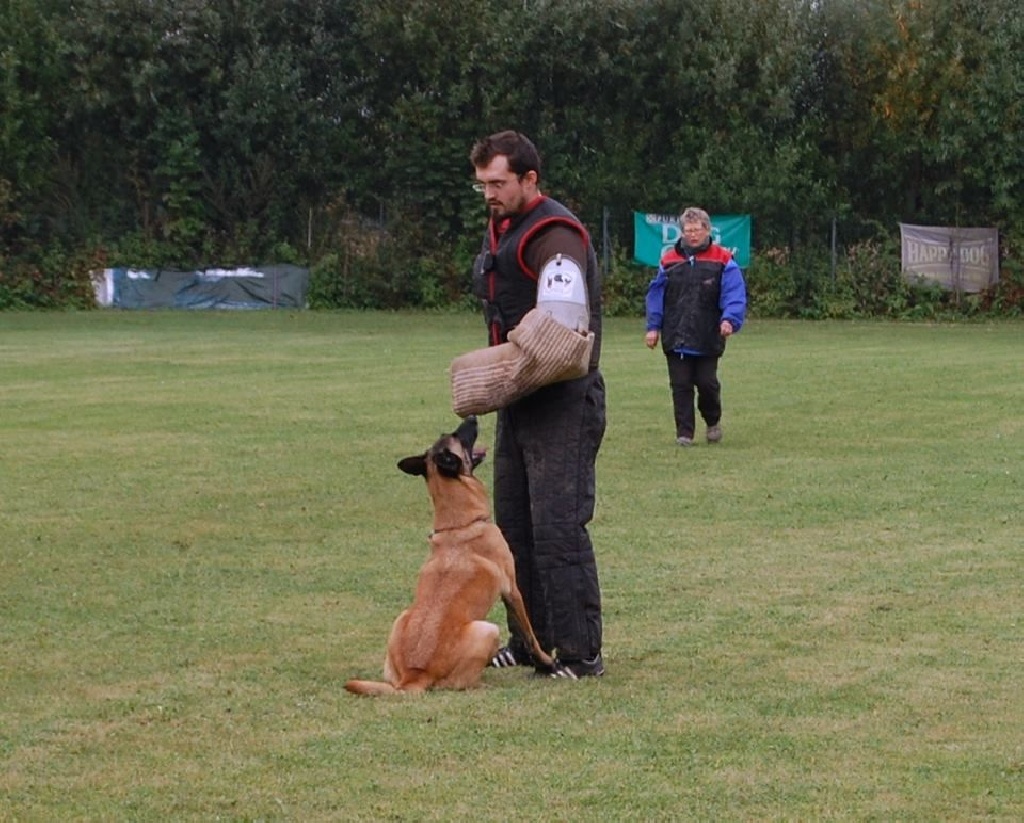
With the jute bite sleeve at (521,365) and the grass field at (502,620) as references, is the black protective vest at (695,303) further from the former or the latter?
the jute bite sleeve at (521,365)

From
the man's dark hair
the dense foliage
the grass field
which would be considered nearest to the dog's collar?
the grass field

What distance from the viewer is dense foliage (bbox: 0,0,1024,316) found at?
117 feet

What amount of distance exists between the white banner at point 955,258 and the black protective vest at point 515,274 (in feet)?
98.9

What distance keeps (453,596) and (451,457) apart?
546 mm

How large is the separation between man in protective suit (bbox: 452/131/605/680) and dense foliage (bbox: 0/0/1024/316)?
2969 centimetres

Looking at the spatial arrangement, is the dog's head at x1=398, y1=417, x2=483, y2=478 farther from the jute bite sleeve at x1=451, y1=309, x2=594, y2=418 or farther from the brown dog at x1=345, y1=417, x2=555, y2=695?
the jute bite sleeve at x1=451, y1=309, x2=594, y2=418

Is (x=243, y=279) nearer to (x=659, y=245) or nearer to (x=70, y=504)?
(x=659, y=245)

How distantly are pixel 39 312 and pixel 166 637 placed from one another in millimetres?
30747

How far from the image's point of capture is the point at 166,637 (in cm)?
702

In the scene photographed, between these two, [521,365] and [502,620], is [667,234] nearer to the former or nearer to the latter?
[502,620]

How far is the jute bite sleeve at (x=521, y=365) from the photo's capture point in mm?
5902

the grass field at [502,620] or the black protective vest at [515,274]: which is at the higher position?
the black protective vest at [515,274]

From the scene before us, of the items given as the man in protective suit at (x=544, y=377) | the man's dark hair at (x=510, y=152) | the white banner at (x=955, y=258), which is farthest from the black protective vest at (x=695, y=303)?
the white banner at (x=955, y=258)

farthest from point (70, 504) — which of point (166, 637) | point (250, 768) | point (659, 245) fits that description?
point (659, 245)
